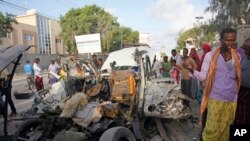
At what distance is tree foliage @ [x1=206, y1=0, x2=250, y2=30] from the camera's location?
26953mm

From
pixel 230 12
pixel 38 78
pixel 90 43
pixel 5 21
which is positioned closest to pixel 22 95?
pixel 38 78

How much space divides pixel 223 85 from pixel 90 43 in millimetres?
28860

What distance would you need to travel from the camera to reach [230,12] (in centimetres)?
2808

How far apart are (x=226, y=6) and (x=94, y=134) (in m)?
25.8

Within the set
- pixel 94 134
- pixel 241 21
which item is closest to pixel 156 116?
pixel 94 134

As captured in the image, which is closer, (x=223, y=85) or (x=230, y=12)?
(x=223, y=85)

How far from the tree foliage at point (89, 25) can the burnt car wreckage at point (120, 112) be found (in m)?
43.8

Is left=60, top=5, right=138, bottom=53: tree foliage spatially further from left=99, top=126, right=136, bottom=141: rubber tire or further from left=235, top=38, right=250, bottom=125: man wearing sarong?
left=235, top=38, right=250, bottom=125: man wearing sarong

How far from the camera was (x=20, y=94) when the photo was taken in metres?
13.9

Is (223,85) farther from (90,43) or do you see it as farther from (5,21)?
(5,21)

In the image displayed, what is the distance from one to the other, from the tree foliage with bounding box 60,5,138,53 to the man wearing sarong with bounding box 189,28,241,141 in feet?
154

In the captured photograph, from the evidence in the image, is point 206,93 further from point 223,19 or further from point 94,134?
point 223,19

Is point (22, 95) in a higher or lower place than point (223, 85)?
lower

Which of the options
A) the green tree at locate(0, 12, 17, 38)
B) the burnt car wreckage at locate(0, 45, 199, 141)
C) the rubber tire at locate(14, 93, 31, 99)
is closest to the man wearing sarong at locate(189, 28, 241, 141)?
the burnt car wreckage at locate(0, 45, 199, 141)
